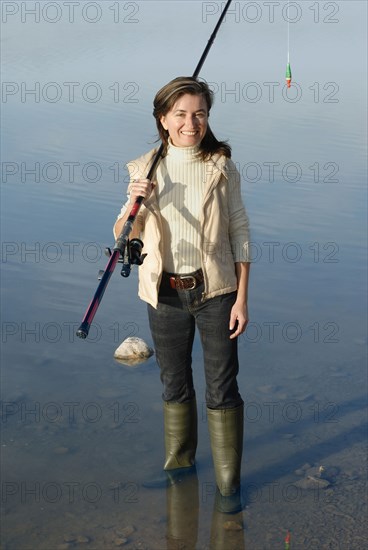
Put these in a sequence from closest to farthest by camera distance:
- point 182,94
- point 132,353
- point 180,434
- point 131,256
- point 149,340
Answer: point 131,256, point 182,94, point 180,434, point 132,353, point 149,340

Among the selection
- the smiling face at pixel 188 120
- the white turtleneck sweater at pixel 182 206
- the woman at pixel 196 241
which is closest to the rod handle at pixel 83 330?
the woman at pixel 196 241

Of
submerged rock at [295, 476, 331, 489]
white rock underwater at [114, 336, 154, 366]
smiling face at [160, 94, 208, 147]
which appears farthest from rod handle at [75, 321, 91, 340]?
white rock underwater at [114, 336, 154, 366]

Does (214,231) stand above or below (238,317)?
above

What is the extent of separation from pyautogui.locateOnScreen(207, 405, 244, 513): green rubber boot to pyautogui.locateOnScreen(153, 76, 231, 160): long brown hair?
112cm

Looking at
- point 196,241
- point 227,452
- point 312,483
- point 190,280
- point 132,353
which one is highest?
point 196,241

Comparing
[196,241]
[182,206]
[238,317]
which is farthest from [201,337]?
[182,206]

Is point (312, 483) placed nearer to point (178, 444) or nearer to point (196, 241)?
point (178, 444)

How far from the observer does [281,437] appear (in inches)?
209

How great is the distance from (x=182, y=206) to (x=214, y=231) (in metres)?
0.17

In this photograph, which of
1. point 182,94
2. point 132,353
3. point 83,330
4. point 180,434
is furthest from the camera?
point 132,353

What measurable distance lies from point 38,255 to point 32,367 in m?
2.18

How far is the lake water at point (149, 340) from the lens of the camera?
4.58m

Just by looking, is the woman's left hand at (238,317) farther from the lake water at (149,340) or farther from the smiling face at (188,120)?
the lake water at (149,340)

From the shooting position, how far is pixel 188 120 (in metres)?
4.34
